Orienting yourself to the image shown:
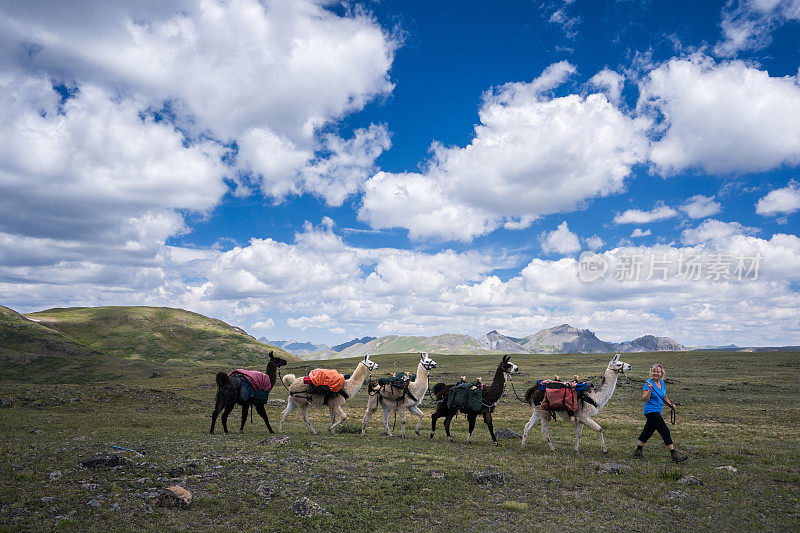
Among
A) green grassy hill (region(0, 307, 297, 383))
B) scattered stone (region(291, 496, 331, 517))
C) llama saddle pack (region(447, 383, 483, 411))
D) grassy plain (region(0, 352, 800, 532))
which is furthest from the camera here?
green grassy hill (region(0, 307, 297, 383))

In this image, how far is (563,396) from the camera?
1429 cm

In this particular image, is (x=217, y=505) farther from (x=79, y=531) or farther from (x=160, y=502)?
(x=79, y=531)

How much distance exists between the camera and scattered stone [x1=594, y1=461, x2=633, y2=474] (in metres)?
11.7

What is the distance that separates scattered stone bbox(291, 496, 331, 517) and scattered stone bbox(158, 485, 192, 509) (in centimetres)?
213

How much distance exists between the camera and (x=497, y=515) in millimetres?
8703

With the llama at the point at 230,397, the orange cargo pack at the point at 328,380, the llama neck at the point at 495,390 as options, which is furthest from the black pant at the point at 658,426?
the llama at the point at 230,397

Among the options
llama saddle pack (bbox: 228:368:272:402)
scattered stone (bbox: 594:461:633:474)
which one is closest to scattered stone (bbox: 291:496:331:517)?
scattered stone (bbox: 594:461:633:474)

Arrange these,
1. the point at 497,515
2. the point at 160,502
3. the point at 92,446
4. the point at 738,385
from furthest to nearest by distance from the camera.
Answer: the point at 738,385
the point at 92,446
the point at 497,515
the point at 160,502

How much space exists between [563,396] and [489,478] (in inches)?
196

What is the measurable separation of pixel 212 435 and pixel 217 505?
843 centimetres

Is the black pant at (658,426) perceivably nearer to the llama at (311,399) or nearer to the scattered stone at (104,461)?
the llama at (311,399)

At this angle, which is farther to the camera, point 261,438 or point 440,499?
point 261,438

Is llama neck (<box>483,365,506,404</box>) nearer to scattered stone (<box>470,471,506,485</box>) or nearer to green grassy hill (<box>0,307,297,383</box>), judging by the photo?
scattered stone (<box>470,471,506,485</box>)

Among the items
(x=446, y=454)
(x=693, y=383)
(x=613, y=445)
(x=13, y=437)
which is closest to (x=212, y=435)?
(x=13, y=437)
